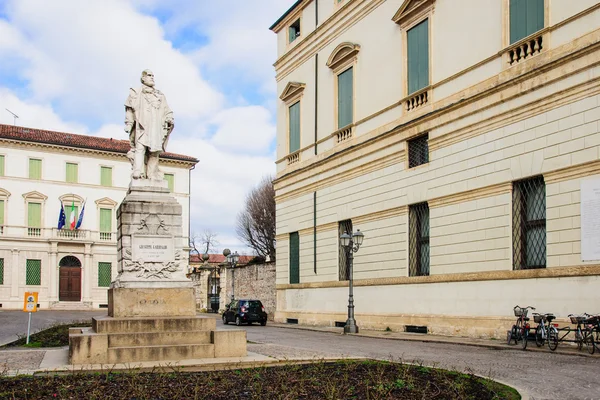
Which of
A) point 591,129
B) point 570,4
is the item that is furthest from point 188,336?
point 570,4

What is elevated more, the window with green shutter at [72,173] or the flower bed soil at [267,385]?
the window with green shutter at [72,173]

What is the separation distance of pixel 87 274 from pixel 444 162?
44807mm

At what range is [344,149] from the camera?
1101 inches

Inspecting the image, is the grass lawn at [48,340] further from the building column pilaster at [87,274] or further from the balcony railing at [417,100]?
the building column pilaster at [87,274]

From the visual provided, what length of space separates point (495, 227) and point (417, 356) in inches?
254

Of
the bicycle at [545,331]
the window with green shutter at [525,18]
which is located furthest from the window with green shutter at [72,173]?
the bicycle at [545,331]

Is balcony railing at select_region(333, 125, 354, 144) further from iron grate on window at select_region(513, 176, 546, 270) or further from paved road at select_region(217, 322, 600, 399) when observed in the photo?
paved road at select_region(217, 322, 600, 399)

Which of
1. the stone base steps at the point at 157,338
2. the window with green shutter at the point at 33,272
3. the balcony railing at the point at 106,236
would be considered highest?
the balcony railing at the point at 106,236

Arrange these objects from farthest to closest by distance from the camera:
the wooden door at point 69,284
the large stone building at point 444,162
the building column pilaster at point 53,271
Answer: the wooden door at point 69,284, the building column pilaster at point 53,271, the large stone building at point 444,162

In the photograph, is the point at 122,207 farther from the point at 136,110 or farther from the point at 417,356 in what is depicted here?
the point at 417,356


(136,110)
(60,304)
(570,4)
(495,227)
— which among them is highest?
(570,4)

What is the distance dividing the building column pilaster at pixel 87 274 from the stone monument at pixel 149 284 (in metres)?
48.1

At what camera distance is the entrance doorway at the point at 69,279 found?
58.5 metres

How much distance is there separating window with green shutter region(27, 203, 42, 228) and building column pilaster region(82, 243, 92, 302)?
4424mm
